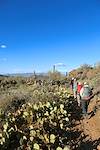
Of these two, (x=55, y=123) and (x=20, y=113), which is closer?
(x=55, y=123)

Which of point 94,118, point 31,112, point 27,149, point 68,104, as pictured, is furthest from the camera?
point 68,104

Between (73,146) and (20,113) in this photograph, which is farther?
(20,113)

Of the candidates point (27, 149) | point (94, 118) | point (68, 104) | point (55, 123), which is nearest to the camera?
point (27, 149)

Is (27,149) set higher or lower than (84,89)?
lower

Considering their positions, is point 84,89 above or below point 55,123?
above

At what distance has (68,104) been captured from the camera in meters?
20.6

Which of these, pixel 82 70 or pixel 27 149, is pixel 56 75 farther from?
pixel 27 149

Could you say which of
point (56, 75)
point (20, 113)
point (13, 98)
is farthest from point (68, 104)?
point (56, 75)

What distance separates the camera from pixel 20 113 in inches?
630

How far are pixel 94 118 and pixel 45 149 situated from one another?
5.66 metres

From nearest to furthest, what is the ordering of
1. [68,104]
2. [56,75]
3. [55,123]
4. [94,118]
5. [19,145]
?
[19,145] < [55,123] < [94,118] < [68,104] < [56,75]

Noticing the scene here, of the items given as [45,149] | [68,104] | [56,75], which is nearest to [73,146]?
[45,149]

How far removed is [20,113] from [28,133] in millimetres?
3228

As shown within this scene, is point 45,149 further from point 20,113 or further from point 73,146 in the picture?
point 20,113
